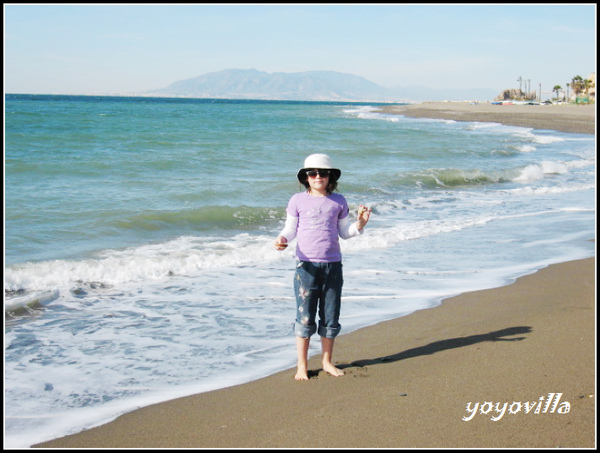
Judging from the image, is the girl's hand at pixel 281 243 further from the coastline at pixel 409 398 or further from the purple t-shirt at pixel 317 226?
the coastline at pixel 409 398

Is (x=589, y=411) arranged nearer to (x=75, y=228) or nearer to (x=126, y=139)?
Answer: (x=75, y=228)

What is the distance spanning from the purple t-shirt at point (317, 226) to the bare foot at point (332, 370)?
0.70m

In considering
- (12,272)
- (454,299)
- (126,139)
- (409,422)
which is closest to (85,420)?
(409,422)

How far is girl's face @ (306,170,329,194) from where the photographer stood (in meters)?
4.15

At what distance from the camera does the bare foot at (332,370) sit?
13.6ft

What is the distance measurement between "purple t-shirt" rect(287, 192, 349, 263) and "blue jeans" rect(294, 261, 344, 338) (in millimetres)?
59

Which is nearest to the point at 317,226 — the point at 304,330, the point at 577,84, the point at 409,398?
the point at 304,330

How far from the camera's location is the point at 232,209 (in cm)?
Answer: 1166

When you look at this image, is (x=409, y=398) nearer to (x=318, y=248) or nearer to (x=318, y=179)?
(x=318, y=248)

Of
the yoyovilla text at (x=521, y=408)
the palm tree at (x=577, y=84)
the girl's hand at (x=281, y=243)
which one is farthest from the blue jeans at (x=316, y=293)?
the palm tree at (x=577, y=84)

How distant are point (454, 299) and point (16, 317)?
13.1 ft

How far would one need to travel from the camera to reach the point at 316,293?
423 cm

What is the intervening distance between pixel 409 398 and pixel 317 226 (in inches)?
48.5

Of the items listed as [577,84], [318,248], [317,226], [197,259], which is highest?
[577,84]
